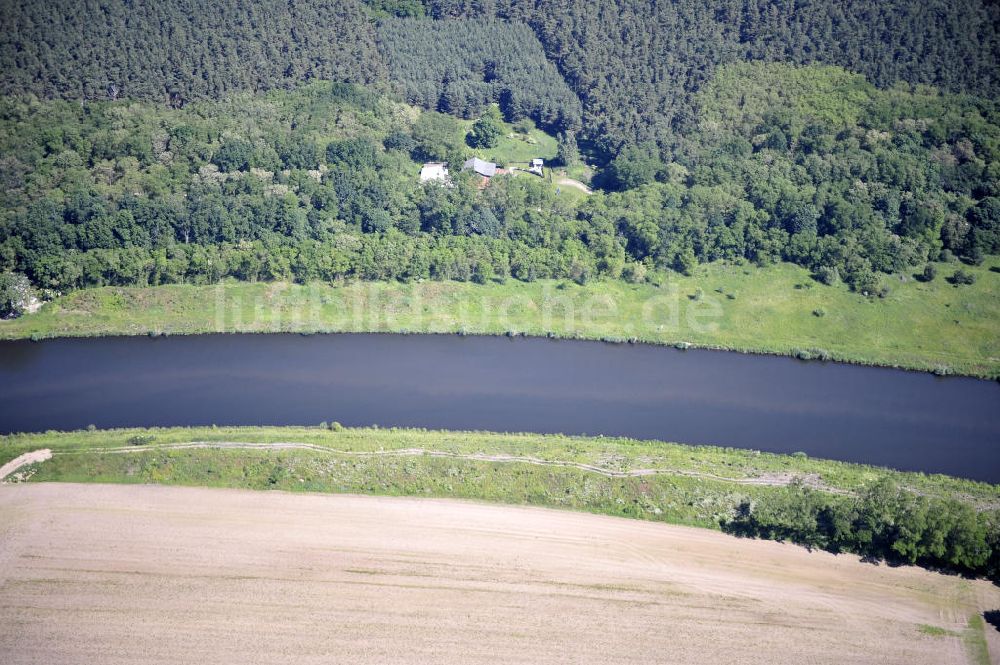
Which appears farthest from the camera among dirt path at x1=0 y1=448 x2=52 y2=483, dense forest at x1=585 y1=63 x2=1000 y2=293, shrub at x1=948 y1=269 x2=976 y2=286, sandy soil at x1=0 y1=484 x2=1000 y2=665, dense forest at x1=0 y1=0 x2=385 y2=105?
dense forest at x1=0 y1=0 x2=385 y2=105

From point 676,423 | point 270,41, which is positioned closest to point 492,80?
point 270,41

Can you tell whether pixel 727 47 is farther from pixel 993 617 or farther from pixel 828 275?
pixel 993 617

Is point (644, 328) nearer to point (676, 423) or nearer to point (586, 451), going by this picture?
point (676, 423)

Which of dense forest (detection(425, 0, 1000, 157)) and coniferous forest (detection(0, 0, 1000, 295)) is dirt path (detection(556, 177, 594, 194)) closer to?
coniferous forest (detection(0, 0, 1000, 295))

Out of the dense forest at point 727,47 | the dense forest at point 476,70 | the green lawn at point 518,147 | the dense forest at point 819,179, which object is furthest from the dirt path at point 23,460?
the dense forest at point 476,70

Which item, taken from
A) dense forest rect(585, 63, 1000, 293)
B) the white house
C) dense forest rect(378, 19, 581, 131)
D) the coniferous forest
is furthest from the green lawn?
dense forest rect(585, 63, 1000, 293)
